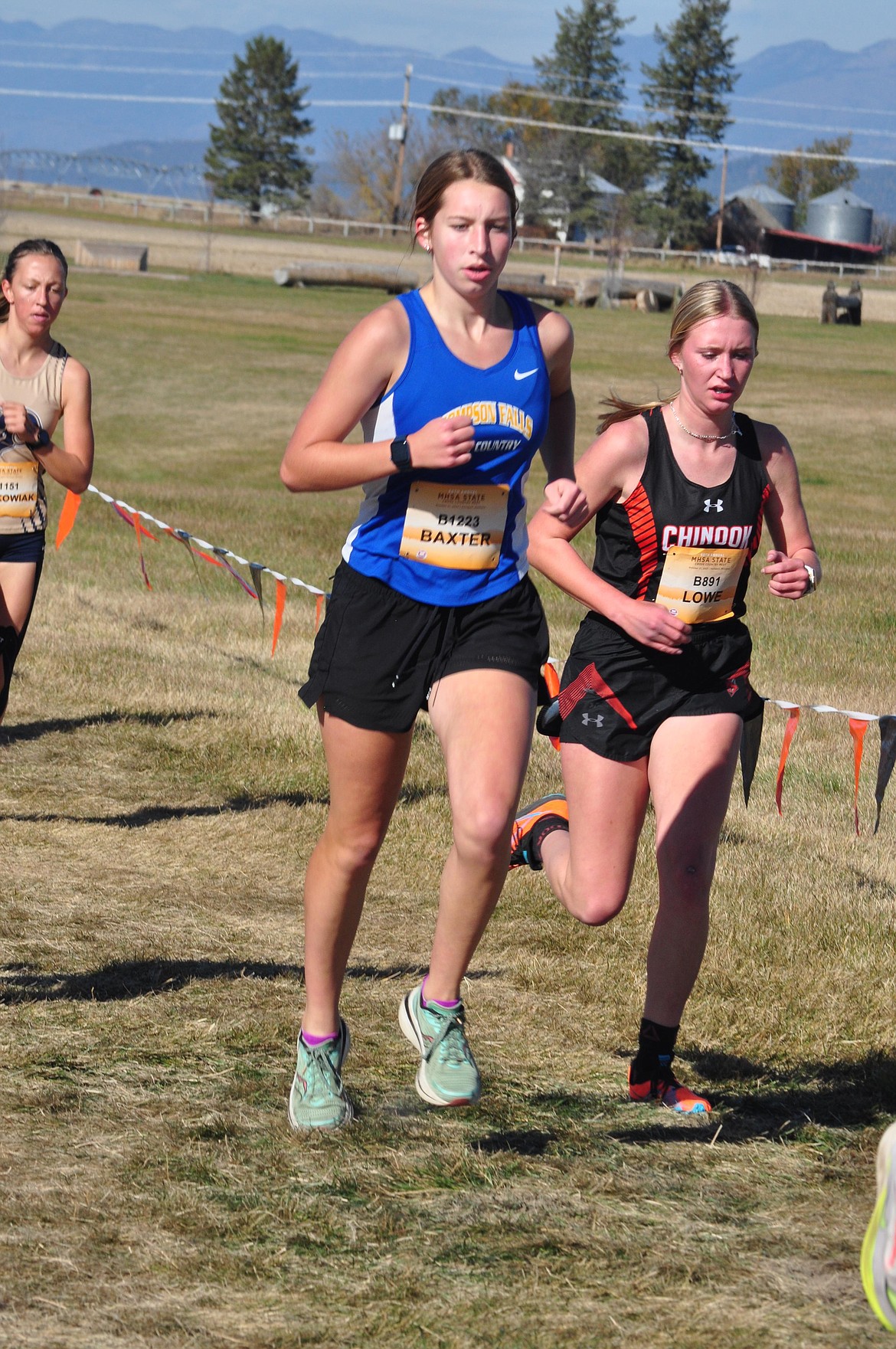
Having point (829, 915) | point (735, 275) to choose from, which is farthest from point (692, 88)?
point (829, 915)

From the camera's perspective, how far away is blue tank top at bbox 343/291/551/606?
154 inches

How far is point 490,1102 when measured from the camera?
4.61 m

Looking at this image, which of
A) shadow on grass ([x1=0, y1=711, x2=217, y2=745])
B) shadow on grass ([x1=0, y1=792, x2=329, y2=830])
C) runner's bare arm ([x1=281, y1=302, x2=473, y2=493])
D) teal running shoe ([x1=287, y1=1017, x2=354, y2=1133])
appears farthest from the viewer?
shadow on grass ([x1=0, y1=711, x2=217, y2=745])

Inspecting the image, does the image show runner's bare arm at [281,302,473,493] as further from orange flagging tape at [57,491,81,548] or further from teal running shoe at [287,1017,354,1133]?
orange flagging tape at [57,491,81,548]

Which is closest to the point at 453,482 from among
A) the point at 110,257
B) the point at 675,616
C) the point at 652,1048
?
the point at 675,616

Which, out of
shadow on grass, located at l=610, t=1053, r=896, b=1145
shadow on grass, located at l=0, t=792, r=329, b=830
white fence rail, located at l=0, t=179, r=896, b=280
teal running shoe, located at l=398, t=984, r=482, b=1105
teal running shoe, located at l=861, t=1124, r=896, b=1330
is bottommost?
shadow on grass, located at l=0, t=792, r=329, b=830

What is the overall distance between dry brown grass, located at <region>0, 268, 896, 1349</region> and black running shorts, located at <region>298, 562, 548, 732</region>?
116 centimetres

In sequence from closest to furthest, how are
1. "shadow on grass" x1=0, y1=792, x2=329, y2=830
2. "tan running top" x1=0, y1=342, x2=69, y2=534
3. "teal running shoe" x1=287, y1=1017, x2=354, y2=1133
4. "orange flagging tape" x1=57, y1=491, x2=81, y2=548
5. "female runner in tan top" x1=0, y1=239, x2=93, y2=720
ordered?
"teal running shoe" x1=287, y1=1017, x2=354, y2=1133 → "female runner in tan top" x1=0, y1=239, x2=93, y2=720 → "tan running top" x1=0, y1=342, x2=69, y2=534 → "shadow on grass" x1=0, y1=792, x2=329, y2=830 → "orange flagging tape" x1=57, y1=491, x2=81, y2=548

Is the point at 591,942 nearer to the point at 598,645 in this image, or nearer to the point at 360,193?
the point at 598,645

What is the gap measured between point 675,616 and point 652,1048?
123cm

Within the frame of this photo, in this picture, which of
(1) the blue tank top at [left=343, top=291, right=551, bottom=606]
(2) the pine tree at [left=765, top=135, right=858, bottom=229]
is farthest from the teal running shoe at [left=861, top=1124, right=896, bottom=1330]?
(2) the pine tree at [left=765, top=135, right=858, bottom=229]

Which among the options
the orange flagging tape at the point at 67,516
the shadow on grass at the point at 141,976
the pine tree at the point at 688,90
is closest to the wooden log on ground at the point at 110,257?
the orange flagging tape at the point at 67,516

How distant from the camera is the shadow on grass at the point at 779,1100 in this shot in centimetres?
447

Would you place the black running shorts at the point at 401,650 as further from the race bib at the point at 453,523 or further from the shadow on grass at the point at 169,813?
the shadow on grass at the point at 169,813
